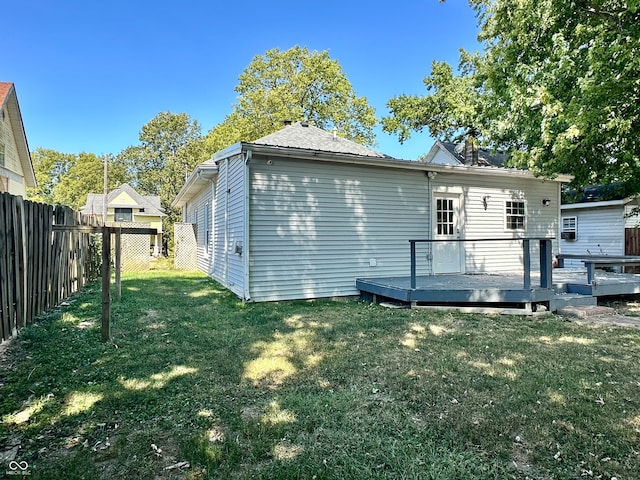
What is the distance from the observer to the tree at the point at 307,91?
24.3 meters

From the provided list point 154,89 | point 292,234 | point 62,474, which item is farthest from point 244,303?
point 154,89

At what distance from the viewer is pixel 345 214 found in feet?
26.5

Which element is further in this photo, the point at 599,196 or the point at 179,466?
the point at 599,196

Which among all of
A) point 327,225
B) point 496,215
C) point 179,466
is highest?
point 496,215

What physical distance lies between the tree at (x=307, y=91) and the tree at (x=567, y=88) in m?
14.2

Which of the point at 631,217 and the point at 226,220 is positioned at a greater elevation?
the point at 631,217

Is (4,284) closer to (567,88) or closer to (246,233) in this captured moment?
(246,233)

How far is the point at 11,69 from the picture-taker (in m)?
18.6

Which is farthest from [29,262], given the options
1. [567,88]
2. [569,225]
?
[569,225]

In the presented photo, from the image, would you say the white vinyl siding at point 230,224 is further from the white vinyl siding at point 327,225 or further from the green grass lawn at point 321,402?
the green grass lawn at point 321,402

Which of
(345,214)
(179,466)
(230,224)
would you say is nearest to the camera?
(179,466)

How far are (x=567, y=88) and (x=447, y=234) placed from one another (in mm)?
4301

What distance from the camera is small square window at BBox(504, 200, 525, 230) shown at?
1009cm

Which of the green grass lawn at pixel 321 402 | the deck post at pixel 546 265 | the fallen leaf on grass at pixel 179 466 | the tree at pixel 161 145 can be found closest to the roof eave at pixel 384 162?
the deck post at pixel 546 265
